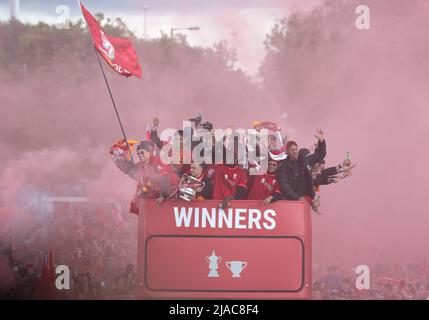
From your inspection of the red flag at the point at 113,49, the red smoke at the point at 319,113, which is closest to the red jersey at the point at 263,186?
the red flag at the point at 113,49

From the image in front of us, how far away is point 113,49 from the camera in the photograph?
25.8 feet

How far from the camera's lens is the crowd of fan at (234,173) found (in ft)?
23.9

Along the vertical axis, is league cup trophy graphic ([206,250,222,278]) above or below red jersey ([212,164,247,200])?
below

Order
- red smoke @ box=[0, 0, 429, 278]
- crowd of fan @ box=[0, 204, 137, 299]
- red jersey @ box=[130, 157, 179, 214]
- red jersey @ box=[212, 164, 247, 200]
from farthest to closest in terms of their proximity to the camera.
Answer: red smoke @ box=[0, 0, 429, 278], crowd of fan @ box=[0, 204, 137, 299], red jersey @ box=[212, 164, 247, 200], red jersey @ box=[130, 157, 179, 214]

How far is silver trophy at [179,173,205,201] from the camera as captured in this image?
7148 mm

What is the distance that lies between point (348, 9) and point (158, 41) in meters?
2.36

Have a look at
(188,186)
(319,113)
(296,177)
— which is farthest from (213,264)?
Result: (319,113)

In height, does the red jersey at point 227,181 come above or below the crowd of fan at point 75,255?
above

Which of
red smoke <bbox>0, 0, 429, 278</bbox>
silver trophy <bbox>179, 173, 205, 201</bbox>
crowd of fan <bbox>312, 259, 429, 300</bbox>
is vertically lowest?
crowd of fan <bbox>312, 259, 429, 300</bbox>

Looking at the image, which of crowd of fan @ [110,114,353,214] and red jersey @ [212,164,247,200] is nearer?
crowd of fan @ [110,114,353,214]

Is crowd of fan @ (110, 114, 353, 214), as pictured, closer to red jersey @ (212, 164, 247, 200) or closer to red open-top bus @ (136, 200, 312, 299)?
red jersey @ (212, 164, 247, 200)

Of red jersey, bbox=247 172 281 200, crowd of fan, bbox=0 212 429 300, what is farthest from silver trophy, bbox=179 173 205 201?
crowd of fan, bbox=0 212 429 300

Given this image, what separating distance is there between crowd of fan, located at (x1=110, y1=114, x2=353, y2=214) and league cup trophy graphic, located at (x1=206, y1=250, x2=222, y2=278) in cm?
51

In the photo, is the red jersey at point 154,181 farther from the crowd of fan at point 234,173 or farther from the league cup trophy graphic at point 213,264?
the league cup trophy graphic at point 213,264
